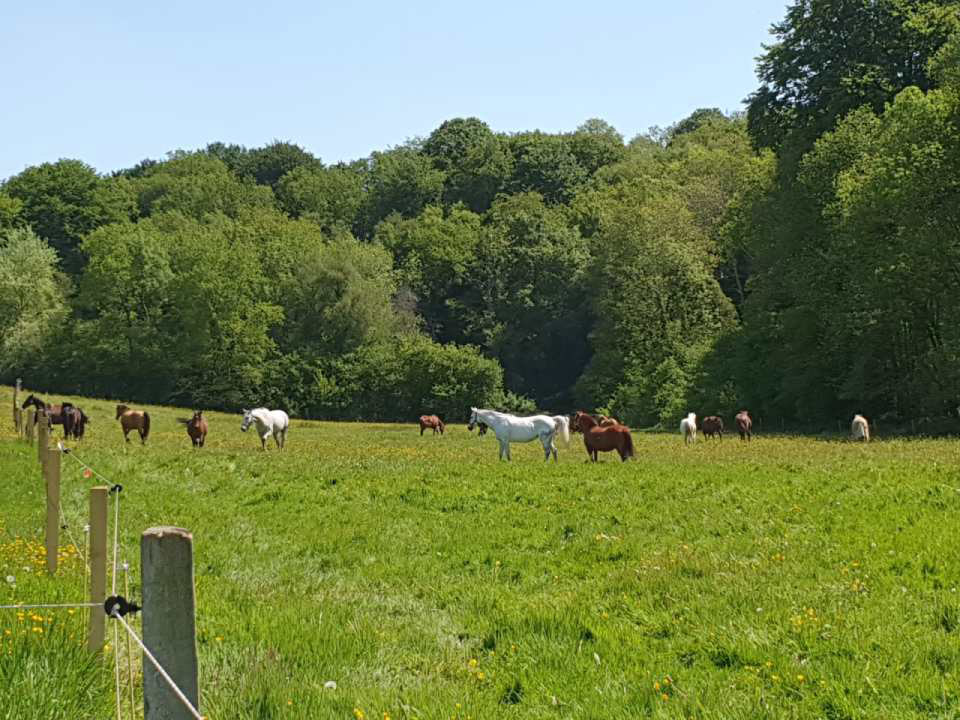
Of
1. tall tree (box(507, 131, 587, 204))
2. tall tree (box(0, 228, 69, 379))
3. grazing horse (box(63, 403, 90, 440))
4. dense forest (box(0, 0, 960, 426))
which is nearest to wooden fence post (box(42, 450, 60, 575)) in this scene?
grazing horse (box(63, 403, 90, 440))

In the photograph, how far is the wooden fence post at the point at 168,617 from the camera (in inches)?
163

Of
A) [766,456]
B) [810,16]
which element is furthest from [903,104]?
[766,456]

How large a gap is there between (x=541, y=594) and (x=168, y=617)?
7.07 m

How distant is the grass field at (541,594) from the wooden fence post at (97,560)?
0.15 metres

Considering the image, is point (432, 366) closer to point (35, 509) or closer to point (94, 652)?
point (35, 509)

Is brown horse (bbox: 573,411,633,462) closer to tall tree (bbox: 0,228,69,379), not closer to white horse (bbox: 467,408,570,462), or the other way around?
white horse (bbox: 467,408,570,462)

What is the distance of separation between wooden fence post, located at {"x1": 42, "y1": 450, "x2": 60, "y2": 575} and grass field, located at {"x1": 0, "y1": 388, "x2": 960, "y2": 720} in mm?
256

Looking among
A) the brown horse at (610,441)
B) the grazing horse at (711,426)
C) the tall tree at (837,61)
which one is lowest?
the grazing horse at (711,426)

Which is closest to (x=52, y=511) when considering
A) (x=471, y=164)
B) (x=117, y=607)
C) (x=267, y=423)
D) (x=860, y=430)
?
(x=117, y=607)

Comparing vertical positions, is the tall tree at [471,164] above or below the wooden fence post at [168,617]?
above

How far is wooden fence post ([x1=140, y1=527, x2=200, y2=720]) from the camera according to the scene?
415cm

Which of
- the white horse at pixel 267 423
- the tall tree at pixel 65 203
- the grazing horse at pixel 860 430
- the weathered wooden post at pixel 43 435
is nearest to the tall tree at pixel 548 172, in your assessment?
the tall tree at pixel 65 203

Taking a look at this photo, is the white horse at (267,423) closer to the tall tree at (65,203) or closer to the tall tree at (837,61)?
the tall tree at (837,61)

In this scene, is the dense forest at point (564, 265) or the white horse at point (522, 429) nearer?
the white horse at point (522, 429)
